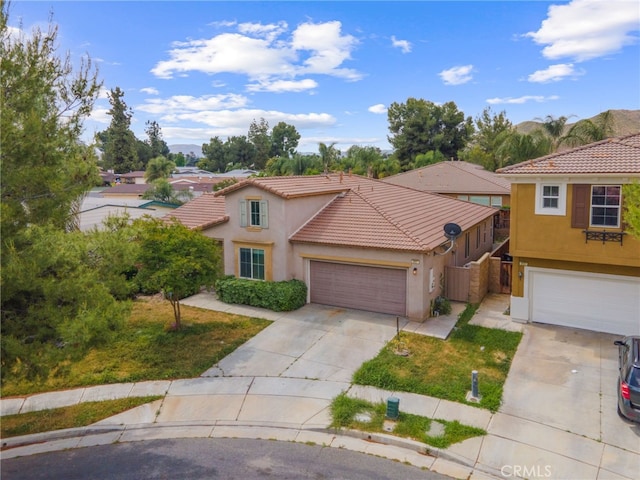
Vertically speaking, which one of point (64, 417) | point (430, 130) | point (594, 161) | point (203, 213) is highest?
point (430, 130)

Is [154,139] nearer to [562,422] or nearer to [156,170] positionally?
Answer: [156,170]

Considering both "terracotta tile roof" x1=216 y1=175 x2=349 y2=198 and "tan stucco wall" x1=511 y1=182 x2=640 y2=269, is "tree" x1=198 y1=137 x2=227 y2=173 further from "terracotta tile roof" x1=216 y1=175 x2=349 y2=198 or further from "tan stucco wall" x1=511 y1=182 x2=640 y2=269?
"tan stucco wall" x1=511 y1=182 x2=640 y2=269

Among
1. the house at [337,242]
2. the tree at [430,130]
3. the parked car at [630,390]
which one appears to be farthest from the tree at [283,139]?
the parked car at [630,390]

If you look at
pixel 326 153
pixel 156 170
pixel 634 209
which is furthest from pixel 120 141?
pixel 634 209

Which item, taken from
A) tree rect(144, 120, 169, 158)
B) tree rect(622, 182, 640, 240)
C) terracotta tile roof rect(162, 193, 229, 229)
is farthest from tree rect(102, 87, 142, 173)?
tree rect(622, 182, 640, 240)

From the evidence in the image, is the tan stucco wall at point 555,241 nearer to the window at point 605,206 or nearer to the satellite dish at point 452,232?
the window at point 605,206

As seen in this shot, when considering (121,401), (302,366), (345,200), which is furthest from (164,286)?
(345,200)
